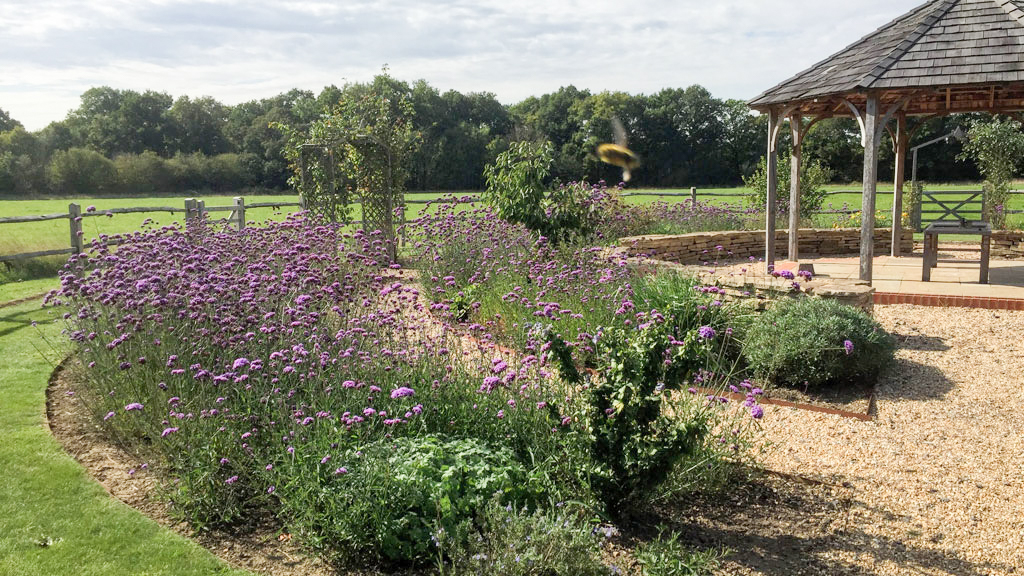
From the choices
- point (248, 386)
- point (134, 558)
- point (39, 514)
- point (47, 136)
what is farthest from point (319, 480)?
point (47, 136)

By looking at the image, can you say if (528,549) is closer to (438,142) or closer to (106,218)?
(106,218)

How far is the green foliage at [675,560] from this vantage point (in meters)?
2.83

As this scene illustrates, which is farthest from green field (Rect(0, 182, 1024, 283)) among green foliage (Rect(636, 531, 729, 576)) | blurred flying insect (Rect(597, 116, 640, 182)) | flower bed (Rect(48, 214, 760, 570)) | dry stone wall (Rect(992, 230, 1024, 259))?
blurred flying insect (Rect(597, 116, 640, 182))

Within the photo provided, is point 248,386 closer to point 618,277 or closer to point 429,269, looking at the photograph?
point 618,277

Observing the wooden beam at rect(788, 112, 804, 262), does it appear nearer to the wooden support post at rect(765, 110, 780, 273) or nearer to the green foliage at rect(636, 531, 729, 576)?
the wooden support post at rect(765, 110, 780, 273)

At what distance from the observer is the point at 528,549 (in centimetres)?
269

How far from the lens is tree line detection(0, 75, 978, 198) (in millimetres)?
43344

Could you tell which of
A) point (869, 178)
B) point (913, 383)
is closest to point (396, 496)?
point (913, 383)

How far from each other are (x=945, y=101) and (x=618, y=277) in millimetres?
8558

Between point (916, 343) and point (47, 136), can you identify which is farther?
point (47, 136)

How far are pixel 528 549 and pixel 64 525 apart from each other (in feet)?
7.90

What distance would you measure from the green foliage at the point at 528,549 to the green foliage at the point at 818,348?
9.54ft

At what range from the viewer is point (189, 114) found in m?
53.8

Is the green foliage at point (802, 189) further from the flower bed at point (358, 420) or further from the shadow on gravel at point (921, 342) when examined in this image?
the flower bed at point (358, 420)
